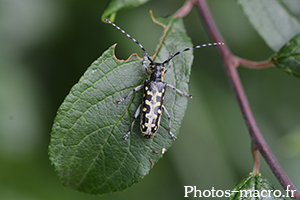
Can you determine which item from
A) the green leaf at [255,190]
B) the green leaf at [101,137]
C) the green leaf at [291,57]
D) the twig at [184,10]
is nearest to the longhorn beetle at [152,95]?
the green leaf at [101,137]

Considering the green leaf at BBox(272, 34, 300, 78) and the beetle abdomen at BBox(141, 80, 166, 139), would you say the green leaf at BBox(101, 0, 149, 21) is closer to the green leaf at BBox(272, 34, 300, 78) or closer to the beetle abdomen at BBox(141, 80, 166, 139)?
the beetle abdomen at BBox(141, 80, 166, 139)

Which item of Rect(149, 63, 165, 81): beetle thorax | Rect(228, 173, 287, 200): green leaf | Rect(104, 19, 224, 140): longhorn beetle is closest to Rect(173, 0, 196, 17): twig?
Rect(104, 19, 224, 140): longhorn beetle

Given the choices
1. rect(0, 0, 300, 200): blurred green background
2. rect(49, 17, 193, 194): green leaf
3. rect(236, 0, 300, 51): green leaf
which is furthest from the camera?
rect(0, 0, 300, 200): blurred green background

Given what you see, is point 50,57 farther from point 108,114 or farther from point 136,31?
point 108,114

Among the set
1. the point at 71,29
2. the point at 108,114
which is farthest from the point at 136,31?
the point at 108,114

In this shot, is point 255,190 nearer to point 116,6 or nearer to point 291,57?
point 291,57

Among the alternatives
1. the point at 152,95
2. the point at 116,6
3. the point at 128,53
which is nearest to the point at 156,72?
the point at 152,95
